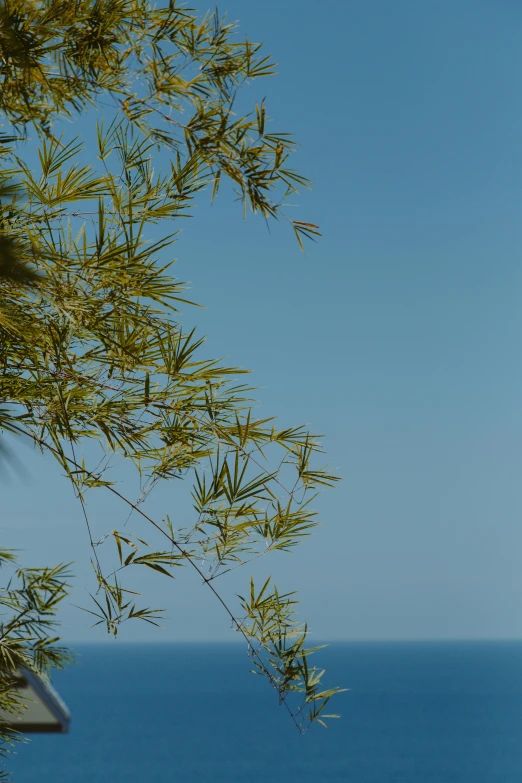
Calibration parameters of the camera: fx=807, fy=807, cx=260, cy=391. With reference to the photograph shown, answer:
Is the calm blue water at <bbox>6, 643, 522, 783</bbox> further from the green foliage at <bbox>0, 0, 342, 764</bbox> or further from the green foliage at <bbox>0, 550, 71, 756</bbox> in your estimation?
the green foliage at <bbox>0, 0, 342, 764</bbox>

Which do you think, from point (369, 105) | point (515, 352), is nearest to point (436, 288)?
point (515, 352)

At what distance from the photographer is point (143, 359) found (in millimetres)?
2328

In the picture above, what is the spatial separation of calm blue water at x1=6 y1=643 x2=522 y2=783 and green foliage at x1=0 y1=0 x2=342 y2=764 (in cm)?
4680

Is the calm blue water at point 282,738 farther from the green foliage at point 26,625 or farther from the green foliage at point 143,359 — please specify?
the green foliage at point 143,359

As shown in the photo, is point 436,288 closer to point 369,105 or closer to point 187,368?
point 369,105

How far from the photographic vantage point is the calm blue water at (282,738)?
153ft

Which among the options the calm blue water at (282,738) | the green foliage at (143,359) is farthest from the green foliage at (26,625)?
the calm blue water at (282,738)

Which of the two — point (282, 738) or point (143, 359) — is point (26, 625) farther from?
point (282, 738)

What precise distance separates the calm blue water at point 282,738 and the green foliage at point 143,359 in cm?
4680

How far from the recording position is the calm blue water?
4672cm

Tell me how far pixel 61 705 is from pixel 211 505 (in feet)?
5.26

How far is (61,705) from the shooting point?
341 cm

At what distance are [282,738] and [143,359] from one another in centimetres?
5593

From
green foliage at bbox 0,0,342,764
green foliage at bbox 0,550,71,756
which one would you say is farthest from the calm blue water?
green foliage at bbox 0,0,342,764
